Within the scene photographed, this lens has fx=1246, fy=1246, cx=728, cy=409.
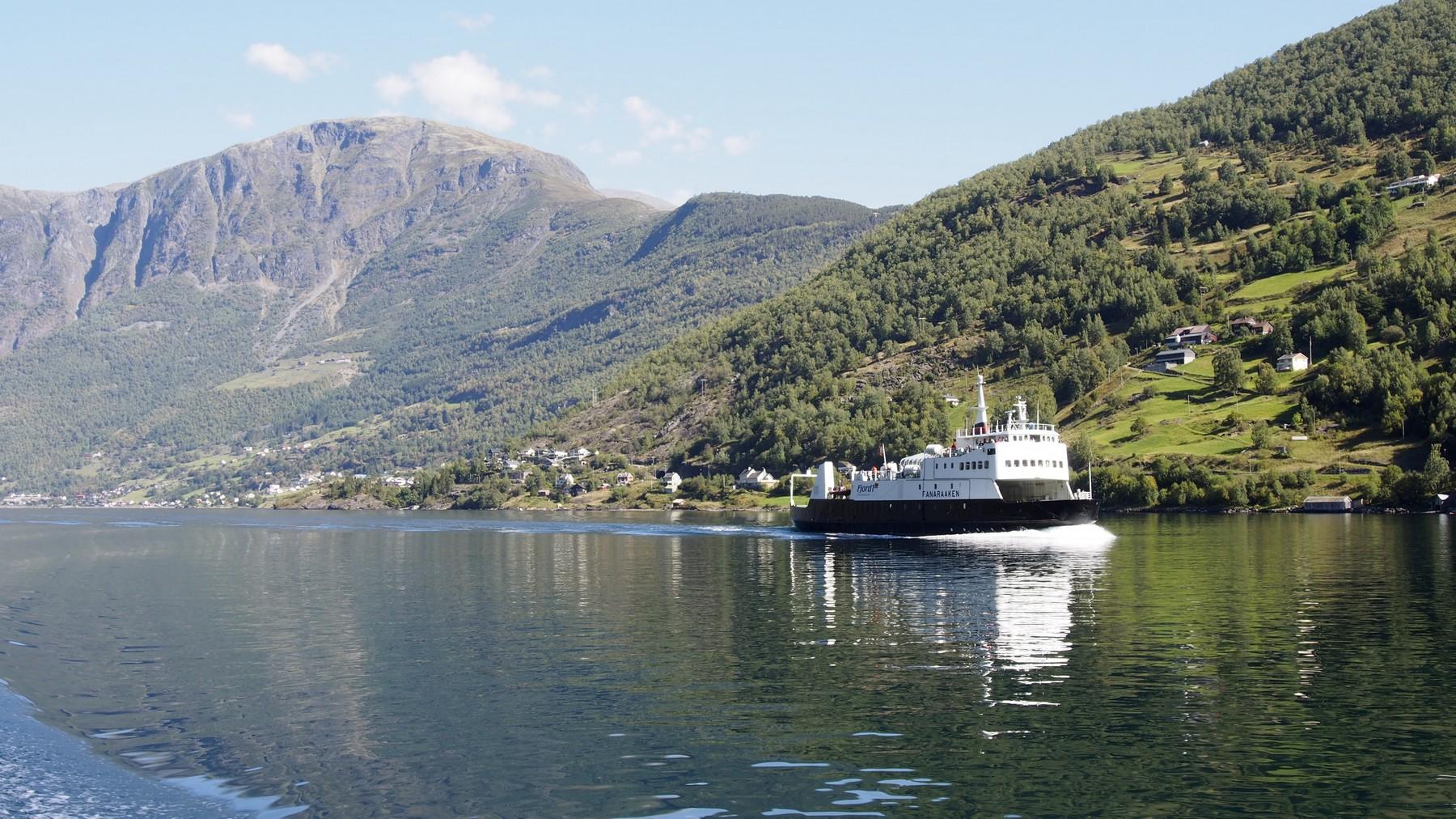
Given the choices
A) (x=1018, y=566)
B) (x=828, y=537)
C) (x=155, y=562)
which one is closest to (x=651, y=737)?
(x=1018, y=566)

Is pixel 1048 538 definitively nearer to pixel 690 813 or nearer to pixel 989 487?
pixel 989 487

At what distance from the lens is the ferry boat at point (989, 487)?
384 ft

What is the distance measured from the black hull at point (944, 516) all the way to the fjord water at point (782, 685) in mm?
26943

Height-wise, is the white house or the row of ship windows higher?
the white house

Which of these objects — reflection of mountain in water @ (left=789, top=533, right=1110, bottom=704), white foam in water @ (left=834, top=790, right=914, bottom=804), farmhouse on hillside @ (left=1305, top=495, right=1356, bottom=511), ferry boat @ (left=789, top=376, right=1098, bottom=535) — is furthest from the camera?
farmhouse on hillside @ (left=1305, top=495, right=1356, bottom=511)

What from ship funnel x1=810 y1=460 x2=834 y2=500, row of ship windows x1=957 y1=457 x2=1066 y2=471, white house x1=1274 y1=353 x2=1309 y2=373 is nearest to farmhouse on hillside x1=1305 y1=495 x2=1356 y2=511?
row of ship windows x1=957 y1=457 x2=1066 y2=471

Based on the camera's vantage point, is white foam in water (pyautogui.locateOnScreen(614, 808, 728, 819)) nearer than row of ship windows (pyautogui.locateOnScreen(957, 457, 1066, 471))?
Yes

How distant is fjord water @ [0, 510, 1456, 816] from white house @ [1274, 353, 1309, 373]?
103227 mm

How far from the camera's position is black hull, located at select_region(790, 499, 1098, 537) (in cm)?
11644

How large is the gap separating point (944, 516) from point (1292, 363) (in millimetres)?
90298

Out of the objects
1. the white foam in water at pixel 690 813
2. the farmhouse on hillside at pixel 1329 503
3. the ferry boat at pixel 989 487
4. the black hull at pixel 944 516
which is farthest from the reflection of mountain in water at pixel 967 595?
the farmhouse on hillside at pixel 1329 503

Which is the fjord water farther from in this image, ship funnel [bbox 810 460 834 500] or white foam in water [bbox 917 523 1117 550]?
ship funnel [bbox 810 460 834 500]

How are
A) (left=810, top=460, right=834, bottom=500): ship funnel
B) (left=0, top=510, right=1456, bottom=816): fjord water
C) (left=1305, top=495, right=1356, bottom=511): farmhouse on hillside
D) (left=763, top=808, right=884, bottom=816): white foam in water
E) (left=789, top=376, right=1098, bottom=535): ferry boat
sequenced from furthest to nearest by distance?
1. (left=810, top=460, right=834, bottom=500): ship funnel
2. (left=1305, top=495, right=1356, bottom=511): farmhouse on hillside
3. (left=789, top=376, right=1098, bottom=535): ferry boat
4. (left=0, top=510, right=1456, bottom=816): fjord water
5. (left=763, top=808, right=884, bottom=816): white foam in water

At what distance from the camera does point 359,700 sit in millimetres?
42781
